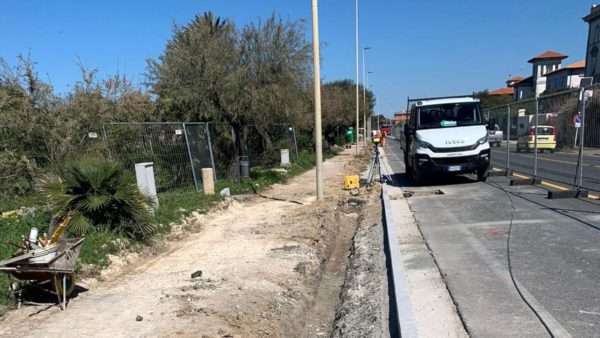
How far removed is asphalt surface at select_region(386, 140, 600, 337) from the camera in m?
3.74

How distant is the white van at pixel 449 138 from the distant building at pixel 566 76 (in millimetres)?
61949

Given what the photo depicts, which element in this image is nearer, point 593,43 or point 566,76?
point 593,43

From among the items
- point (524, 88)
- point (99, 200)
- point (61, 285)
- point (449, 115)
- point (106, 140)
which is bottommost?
point (61, 285)

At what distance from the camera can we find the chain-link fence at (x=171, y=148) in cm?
1109

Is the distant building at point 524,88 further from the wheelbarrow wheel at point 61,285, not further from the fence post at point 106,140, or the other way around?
the wheelbarrow wheel at point 61,285

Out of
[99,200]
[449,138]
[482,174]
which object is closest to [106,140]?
[99,200]

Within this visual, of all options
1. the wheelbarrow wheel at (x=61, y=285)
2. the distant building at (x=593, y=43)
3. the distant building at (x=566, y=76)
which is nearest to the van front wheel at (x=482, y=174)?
the wheelbarrow wheel at (x=61, y=285)

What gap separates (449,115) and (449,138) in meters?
1.20

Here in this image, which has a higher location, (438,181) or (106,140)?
(106,140)

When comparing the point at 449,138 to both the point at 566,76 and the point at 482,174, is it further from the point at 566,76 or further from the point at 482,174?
the point at 566,76

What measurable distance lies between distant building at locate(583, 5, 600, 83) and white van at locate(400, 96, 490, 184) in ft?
167

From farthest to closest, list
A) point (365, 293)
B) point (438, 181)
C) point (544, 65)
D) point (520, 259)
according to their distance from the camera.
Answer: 1. point (544, 65)
2. point (438, 181)
3. point (520, 259)
4. point (365, 293)

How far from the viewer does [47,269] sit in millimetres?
4375

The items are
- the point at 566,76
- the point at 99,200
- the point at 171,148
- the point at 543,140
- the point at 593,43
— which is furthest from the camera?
the point at 566,76
